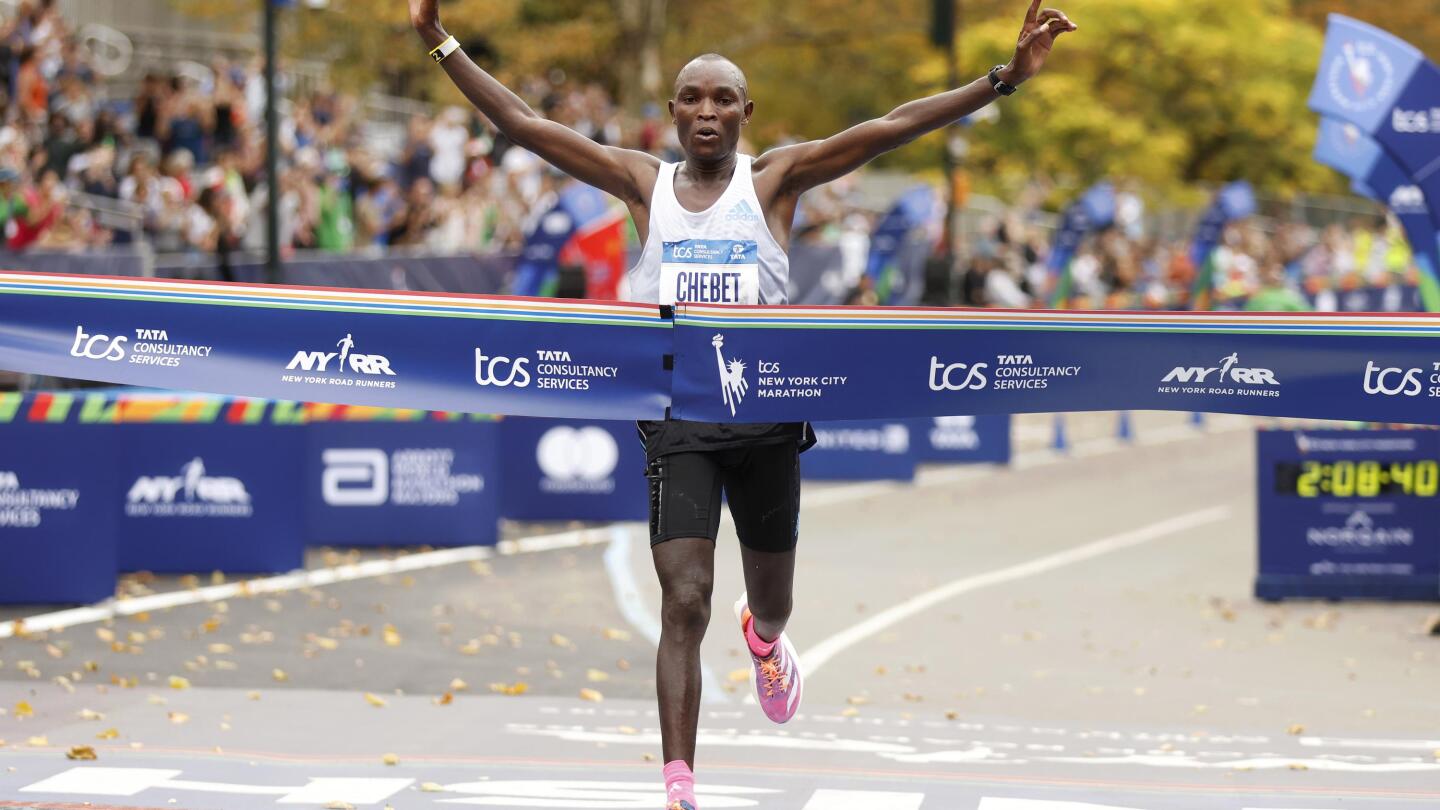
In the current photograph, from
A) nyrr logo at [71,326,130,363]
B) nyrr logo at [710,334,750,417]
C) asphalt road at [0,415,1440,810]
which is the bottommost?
Result: asphalt road at [0,415,1440,810]

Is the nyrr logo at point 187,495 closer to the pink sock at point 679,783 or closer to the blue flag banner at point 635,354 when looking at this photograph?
the blue flag banner at point 635,354

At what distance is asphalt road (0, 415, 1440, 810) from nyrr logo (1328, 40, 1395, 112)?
308cm

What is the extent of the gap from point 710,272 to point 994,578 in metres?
8.06

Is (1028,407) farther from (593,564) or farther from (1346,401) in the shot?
(593,564)

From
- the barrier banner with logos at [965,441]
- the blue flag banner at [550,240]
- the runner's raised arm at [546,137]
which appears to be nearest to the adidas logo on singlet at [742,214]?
the runner's raised arm at [546,137]

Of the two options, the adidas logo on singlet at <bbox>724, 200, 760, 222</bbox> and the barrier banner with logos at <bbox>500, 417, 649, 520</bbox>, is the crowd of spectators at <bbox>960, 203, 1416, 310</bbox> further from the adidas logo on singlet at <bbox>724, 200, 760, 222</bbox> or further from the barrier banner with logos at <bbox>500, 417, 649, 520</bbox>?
the adidas logo on singlet at <bbox>724, 200, 760, 222</bbox>

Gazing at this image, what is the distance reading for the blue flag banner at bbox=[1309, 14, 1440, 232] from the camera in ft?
40.2

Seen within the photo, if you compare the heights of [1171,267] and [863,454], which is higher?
[1171,267]

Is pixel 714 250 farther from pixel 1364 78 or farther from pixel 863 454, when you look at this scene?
pixel 863 454

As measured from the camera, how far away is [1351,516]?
13.0m

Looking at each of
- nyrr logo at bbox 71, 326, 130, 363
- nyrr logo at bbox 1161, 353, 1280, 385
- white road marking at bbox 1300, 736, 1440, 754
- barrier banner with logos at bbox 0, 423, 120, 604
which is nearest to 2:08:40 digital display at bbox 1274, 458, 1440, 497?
white road marking at bbox 1300, 736, 1440, 754

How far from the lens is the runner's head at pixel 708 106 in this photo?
6219mm

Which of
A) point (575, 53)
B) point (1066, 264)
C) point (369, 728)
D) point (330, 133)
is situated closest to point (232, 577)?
point (369, 728)

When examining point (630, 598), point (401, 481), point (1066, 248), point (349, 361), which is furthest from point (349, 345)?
point (1066, 248)
